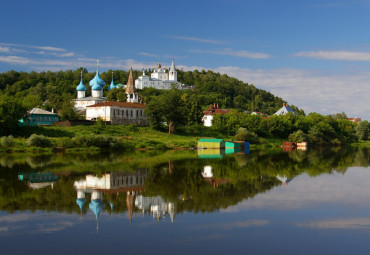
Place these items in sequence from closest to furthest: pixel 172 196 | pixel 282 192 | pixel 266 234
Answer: pixel 266 234 → pixel 172 196 → pixel 282 192

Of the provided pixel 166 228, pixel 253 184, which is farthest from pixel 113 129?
pixel 166 228

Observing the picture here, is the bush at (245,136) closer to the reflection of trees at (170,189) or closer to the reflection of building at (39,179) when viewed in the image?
the reflection of trees at (170,189)

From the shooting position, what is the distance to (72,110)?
6356 centimetres

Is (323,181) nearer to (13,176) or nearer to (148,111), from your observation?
(13,176)

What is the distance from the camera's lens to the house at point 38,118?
6016 centimetres

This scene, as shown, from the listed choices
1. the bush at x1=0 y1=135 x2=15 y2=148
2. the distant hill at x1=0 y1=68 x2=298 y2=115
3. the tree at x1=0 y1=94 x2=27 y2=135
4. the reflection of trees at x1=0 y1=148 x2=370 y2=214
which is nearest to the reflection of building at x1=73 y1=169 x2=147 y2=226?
the reflection of trees at x1=0 y1=148 x2=370 y2=214

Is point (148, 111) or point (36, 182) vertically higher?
point (148, 111)

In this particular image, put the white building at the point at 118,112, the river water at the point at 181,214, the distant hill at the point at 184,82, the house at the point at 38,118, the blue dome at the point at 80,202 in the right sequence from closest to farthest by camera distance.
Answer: the river water at the point at 181,214, the blue dome at the point at 80,202, the house at the point at 38,118, the white building at the point at 118,112, the distant hill at the point at 184,82

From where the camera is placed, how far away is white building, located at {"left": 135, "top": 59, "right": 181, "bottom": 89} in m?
153

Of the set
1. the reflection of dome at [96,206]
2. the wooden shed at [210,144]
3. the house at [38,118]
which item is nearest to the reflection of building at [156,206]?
the reflection of dome at [96,206]

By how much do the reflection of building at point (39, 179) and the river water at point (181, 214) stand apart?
0.17 ft

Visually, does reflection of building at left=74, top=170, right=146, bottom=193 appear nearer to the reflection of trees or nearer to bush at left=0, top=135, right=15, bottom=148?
the reflection of trees

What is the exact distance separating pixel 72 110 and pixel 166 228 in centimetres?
5354

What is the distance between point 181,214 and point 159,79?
14663 cm
